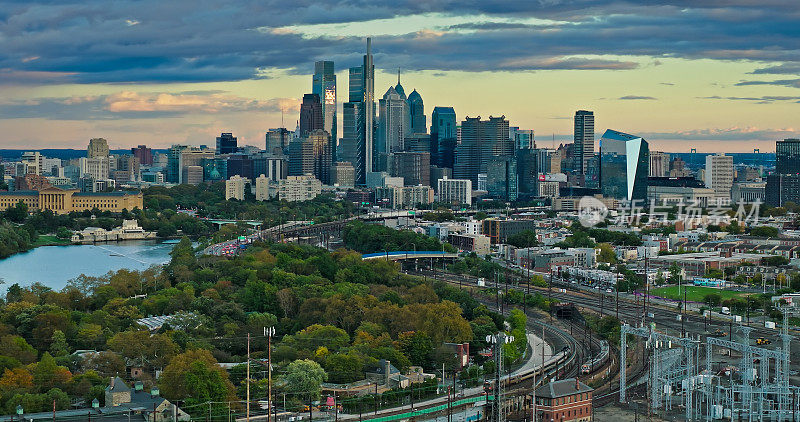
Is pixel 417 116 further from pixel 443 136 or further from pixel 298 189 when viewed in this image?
pixel 298 189

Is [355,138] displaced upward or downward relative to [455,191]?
upward

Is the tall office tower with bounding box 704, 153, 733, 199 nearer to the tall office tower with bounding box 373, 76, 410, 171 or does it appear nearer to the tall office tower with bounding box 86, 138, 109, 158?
the tall office tower with bounding box 373, 76, 410, 171

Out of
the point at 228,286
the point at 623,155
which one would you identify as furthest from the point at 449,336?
Answer: the point at 623,155

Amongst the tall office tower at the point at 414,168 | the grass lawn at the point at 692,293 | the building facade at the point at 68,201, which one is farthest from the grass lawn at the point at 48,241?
the tall office tower at the point at 414,168

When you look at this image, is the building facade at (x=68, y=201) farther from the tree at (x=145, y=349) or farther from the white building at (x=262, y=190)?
the tree at (x=145, y=349)

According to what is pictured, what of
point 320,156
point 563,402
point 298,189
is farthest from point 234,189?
point 563,402

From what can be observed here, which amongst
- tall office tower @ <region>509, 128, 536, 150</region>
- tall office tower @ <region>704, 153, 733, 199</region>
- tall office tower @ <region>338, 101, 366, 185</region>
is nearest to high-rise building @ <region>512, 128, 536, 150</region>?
tall office tower @ <region>509, 128, 536, 150</region>
